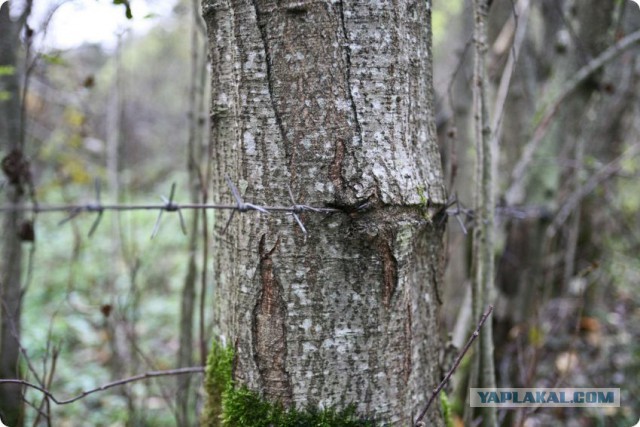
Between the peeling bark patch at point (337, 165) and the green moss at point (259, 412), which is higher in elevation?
the peeling bark patch at point (337, 165)

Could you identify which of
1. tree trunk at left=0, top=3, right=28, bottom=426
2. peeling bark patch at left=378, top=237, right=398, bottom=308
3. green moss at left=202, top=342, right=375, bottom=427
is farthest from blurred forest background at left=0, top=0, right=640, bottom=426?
peeling bark patch at left=378, top=237, right=398, bottom=308

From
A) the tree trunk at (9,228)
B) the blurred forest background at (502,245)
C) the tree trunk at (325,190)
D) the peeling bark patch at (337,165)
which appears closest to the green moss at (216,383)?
the tree trunk at (325,190)

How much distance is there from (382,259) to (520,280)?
3.13 m

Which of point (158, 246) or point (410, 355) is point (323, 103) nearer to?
point (410, 355)

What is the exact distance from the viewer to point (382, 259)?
1185 mm

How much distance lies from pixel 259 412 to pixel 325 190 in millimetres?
630

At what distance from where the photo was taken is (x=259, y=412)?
1208 millimetres

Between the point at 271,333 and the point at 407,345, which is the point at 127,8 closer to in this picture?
the point at 271,333

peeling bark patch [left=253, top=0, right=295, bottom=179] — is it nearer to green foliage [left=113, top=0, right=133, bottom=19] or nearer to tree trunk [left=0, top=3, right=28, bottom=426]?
green foliage [left=113, top=0, right=133, bottom=19]

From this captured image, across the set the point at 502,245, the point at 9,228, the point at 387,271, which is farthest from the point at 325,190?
the point at 502,245

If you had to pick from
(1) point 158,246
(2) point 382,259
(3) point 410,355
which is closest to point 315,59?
(2) point 382,259

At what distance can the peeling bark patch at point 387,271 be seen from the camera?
3.87ft

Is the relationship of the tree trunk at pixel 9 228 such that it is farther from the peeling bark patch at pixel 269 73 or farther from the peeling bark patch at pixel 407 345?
the peeling bark patch at pixel 407 345

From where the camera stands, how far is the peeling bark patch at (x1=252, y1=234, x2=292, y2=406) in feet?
3.88
